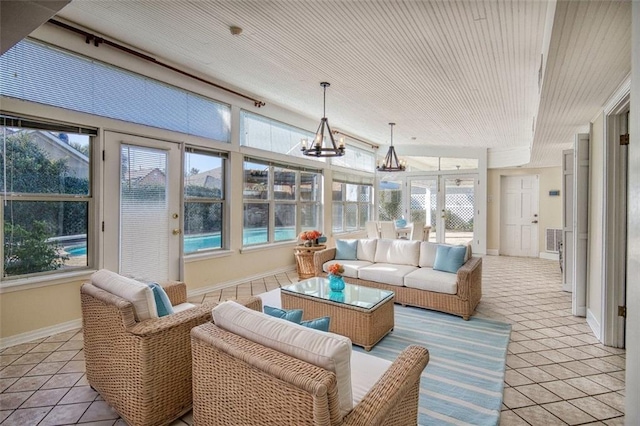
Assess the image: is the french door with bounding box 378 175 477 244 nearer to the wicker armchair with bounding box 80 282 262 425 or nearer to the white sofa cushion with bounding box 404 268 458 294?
the white sofa cushion with bounding box 404 268 458 294

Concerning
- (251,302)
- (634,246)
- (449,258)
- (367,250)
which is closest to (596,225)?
(449,258)

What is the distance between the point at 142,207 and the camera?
3.86m

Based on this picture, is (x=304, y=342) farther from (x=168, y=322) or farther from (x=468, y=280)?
(x=468, y=280)

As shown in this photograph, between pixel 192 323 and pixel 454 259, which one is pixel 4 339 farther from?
pixel 454 259

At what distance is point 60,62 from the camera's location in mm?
3166

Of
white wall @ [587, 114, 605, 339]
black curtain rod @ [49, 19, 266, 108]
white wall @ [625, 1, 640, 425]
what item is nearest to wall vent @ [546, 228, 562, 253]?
white wall @ [587, 114, 605, 339]

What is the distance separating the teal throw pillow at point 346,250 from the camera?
4.57 meters

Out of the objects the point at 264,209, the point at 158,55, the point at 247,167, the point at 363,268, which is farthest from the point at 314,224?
the point at 158,55

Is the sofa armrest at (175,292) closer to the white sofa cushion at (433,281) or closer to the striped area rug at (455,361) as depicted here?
the striped area rug at (455,361)

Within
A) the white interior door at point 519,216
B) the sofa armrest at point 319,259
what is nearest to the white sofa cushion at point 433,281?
the sofa armrest at point 319,259

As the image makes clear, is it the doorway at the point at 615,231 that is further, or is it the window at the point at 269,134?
the window at the point at 269,134

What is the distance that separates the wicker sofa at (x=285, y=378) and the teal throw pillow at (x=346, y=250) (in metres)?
2.94

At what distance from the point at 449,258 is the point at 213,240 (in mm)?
3289

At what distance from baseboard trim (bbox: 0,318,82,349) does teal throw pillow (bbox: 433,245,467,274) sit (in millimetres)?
3951
